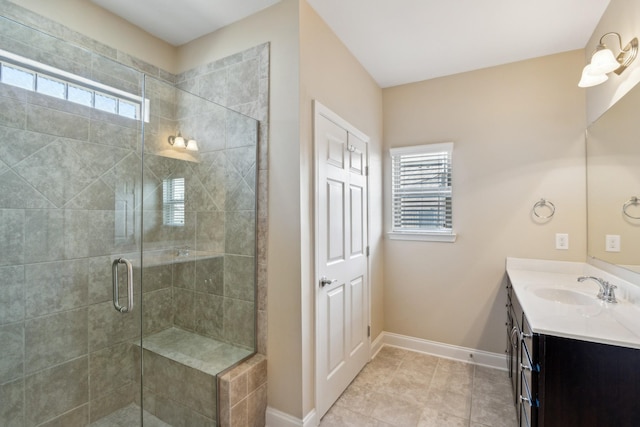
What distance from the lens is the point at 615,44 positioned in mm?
1833

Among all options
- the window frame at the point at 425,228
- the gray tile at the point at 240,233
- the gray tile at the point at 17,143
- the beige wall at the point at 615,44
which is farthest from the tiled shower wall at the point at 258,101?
the beige wall at the point at 615,44

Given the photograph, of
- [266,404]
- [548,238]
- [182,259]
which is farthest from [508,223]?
[182,259]

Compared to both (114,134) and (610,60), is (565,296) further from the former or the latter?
(114,134)

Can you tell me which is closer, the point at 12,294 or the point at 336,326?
the point at 12,294

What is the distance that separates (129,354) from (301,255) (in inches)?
55.1

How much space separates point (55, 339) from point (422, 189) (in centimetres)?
305

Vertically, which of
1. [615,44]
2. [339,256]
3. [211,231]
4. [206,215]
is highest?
[615,44]

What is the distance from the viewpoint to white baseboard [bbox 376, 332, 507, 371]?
2.65 m

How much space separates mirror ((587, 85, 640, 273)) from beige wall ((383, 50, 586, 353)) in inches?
6.9

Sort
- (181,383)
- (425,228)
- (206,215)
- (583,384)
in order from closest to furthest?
(583,384) < (181,383) < (206,215) < (425,228)

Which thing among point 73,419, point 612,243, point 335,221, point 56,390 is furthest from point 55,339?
point 612,243

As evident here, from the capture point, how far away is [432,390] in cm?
232

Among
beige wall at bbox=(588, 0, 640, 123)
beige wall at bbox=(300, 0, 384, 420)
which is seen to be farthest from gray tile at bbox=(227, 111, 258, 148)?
beige wall at bbox=(588, 0, 640, 123)

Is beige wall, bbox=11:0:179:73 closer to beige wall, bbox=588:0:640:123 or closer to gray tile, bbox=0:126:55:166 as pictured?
gray tile, bbox=0:126:55:166
